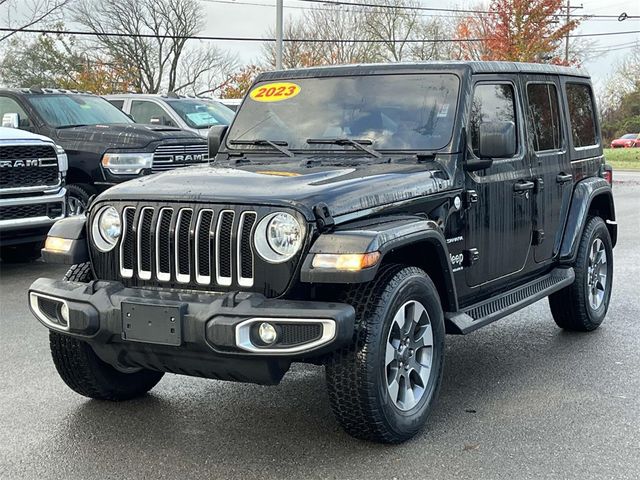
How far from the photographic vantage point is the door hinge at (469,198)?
190 inches

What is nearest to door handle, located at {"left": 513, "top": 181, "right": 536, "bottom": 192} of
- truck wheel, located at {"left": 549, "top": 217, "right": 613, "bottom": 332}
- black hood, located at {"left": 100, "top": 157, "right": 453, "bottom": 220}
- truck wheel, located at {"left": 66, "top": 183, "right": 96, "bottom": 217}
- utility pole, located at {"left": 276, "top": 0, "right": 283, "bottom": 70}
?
black hood, located at {"left": 100, "top": 157, "right": 453, "bottom": 220}

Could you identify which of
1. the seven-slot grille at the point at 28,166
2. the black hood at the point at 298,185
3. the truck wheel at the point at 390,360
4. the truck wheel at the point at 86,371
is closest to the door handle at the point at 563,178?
the black hood at the point at 298,185

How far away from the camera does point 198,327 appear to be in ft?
12.0

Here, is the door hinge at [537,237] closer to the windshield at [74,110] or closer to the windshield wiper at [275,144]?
the windshield wiper at [275,144]

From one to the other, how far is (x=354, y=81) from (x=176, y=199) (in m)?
1.77

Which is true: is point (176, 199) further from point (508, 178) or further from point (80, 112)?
point (80, 112)

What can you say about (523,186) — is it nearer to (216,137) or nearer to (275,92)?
(275,92)

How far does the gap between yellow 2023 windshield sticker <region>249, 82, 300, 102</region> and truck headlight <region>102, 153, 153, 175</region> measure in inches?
194

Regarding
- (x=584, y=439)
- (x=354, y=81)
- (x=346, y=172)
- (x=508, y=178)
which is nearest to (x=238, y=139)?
(x=354, y=81)

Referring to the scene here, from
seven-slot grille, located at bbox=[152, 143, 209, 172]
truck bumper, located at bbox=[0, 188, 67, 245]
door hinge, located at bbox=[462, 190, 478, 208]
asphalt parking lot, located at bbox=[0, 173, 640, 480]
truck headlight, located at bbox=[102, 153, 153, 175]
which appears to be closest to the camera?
asphalt parking lot, located at bbox=[0, 173, 640, 480]

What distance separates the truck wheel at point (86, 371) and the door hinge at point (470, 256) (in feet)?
6.34

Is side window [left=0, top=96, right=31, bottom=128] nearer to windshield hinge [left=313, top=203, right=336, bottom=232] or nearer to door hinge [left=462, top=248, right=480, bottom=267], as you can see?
door hinge [left=462, top=248, right=480, bottom=267]

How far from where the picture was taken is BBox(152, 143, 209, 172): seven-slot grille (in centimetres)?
1058

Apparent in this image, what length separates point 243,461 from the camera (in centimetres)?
392
